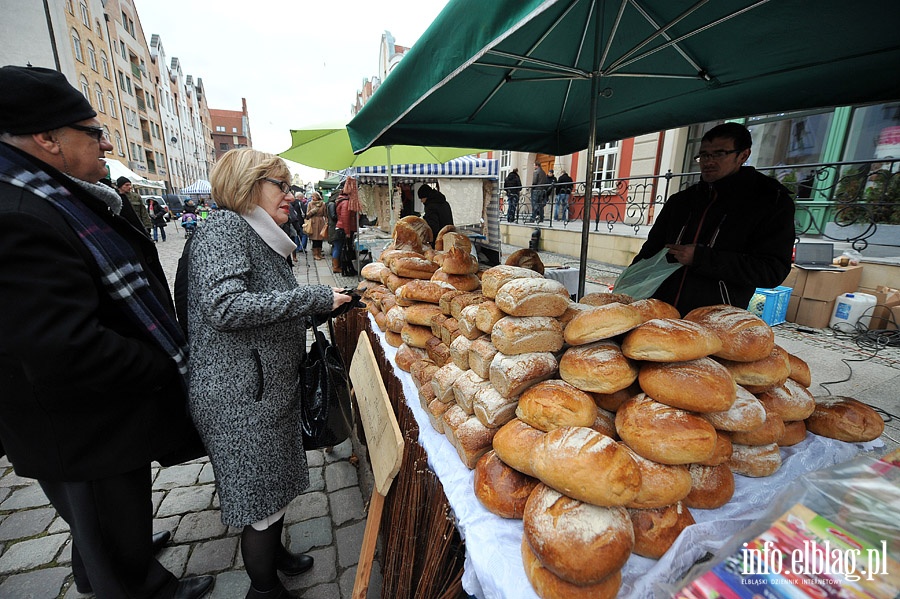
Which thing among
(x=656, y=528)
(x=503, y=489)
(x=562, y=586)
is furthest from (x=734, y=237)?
(x=562, y=586)

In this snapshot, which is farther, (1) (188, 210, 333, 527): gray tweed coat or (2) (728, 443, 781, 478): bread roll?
(1) (188, 210, 333, 527): gray tweed coat

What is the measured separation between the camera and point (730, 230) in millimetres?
2184

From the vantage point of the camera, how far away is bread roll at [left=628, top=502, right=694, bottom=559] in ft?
3.24

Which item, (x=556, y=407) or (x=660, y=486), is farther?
(x=556, y=407)

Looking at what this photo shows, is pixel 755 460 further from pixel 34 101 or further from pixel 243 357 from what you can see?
pixel 34 101

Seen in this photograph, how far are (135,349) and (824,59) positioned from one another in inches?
145

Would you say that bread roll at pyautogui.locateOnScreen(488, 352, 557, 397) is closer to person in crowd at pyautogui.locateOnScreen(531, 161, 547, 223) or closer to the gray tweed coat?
the gray tweed coat

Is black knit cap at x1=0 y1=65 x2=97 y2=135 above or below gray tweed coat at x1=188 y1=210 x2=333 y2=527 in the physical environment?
above

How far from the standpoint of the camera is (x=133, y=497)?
159 cm

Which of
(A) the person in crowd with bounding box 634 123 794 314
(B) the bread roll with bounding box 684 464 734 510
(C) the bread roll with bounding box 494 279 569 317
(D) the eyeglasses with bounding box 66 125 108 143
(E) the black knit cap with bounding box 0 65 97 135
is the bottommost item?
(B) the bread roll with bounding box 684 464 734 510

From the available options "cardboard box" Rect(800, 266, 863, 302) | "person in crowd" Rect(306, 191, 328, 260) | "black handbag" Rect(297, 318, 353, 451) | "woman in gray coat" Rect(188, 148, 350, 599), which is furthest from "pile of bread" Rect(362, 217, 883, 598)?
"person in crowd" Rect(306, 191, 328, 260)

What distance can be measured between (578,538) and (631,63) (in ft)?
8.90

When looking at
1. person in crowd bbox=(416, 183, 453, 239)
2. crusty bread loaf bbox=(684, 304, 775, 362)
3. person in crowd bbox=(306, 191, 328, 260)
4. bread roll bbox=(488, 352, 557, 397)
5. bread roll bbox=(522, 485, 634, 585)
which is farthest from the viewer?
person in crowd bbox=(306, 191, 328, 260)

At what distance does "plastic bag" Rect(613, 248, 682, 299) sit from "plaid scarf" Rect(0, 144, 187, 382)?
2398 mm
